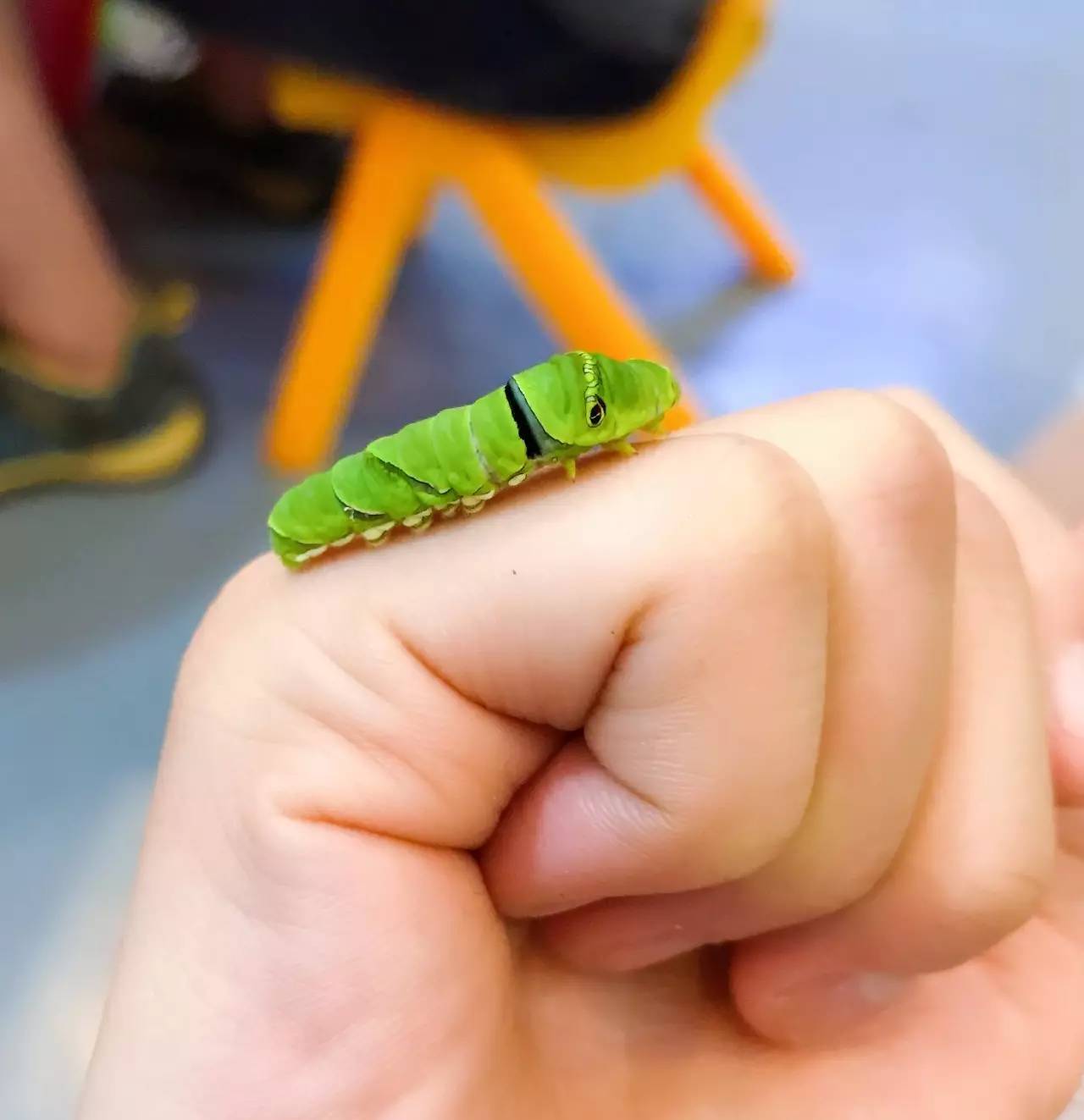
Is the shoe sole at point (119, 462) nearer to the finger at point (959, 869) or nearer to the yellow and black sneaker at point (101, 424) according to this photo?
the yellow and black sneaker at point (101, 424)

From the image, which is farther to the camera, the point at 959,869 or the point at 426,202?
the point at 426,202

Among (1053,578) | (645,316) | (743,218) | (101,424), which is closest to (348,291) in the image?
(101,424)

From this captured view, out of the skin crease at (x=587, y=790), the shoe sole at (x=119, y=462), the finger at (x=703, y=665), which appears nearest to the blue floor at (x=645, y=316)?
the shoe sole at (x=119, y=462)

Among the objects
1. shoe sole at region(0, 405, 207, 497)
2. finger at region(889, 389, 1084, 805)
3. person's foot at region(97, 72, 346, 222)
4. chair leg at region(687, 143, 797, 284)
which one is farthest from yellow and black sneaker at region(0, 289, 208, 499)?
finger at region(889, 389, 1084, 805)

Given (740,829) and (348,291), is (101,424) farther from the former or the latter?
(740,829)

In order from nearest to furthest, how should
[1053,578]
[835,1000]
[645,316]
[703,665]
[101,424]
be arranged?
[703,665]
[835,1000]
[1053,578]
[101,424]
[645,316]

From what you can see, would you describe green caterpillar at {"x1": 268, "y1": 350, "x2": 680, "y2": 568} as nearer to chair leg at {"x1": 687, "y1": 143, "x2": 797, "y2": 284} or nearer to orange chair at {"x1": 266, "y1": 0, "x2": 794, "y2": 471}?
orange chair at {"x1": 266, "y1": 0, "x2": 794, "y2": 471}

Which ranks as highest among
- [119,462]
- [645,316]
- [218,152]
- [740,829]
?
[740,829]
